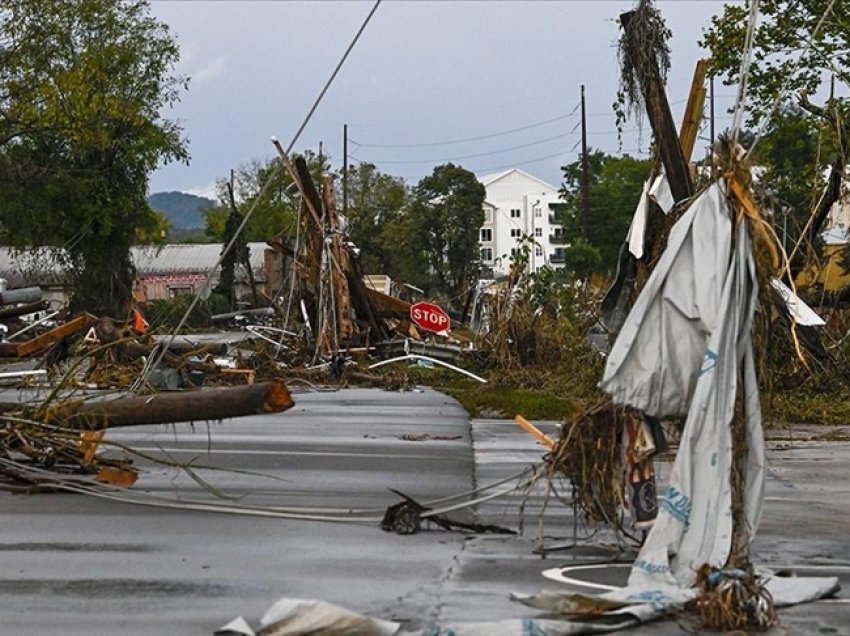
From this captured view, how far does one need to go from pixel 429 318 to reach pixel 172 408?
1835 cm

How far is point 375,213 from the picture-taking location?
90250 millimetres

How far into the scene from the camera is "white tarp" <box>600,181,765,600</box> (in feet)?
25.6

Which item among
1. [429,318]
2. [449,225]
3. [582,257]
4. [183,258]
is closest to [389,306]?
[429,318]

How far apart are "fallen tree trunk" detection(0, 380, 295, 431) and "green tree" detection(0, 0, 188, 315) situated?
34.8 metres

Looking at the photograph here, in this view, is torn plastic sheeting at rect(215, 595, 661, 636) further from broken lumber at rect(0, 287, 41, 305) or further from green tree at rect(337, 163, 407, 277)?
green tree at rect(337, 163, 407, 277)

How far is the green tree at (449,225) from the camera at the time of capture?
73.8 metres

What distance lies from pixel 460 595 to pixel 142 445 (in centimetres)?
762

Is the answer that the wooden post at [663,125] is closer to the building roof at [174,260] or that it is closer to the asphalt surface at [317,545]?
the asphalt surface at [317,545]

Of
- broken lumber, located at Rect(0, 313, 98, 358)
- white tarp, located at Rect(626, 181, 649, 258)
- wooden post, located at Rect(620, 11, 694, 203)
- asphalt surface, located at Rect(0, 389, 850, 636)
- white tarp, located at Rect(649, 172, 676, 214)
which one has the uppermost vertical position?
wooden post, located at Rect(620, 11, 694, 203)

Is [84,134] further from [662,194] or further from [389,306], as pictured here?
[662,194]

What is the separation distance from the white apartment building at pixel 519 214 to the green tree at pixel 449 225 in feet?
173

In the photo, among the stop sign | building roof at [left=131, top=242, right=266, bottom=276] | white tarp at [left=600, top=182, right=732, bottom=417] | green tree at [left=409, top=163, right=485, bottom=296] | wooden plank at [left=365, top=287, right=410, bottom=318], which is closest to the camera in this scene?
white tarp at [left=600, top=182, right=732, bottom=417]

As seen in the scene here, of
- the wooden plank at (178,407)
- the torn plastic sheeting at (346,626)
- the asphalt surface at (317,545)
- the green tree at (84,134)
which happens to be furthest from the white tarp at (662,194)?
the green tree at (84,134)

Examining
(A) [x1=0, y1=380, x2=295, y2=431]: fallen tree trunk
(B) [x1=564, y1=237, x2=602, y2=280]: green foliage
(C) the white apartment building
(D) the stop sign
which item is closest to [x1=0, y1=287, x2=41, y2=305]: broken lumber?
(D) the stop sign
